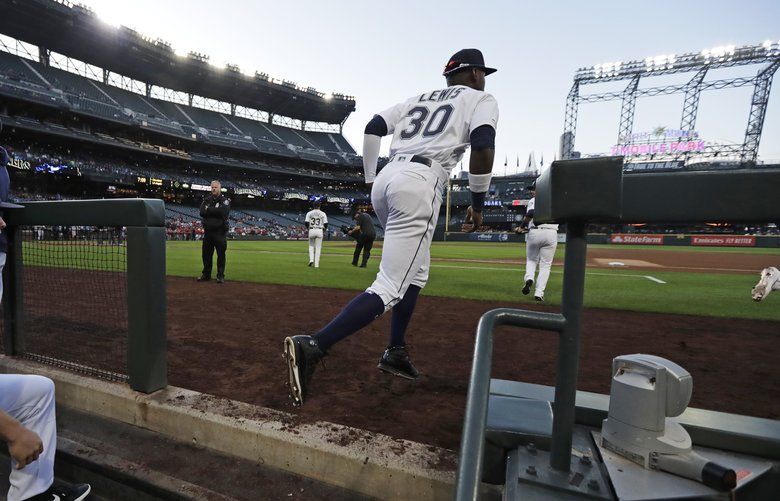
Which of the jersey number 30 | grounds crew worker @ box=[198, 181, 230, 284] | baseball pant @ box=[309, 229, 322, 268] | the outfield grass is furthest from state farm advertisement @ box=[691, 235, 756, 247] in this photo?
the jersey number 30

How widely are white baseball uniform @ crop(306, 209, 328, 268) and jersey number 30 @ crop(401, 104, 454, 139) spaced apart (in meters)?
7.45

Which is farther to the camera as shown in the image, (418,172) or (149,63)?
(149,63)

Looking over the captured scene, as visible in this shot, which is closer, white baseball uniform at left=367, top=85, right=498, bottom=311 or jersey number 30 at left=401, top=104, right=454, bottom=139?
white baseball uniform at left=367, top=85, right=498, bottom=311

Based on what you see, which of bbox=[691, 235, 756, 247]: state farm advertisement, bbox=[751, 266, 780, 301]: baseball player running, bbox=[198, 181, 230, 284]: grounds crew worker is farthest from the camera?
bbox=[691, 235, 756, 247]: state farm advertisement

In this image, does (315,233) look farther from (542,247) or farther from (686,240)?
(686,240)

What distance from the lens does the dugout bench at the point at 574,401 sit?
805 millimetres

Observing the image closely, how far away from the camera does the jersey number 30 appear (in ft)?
7.29

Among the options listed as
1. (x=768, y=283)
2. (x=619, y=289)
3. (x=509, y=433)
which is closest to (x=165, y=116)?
(x=619, y=289)

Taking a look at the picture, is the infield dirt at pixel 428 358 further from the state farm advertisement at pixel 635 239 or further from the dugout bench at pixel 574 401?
the state farm advertisement at pixel 635 239

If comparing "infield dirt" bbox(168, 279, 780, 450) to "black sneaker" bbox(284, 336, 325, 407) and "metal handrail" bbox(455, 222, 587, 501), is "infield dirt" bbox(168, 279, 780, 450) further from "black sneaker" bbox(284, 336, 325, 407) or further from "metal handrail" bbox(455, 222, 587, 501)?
"metal handrail" bbox(455, 222, 587, 501)

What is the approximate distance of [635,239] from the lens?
28641mm

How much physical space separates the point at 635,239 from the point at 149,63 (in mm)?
45365

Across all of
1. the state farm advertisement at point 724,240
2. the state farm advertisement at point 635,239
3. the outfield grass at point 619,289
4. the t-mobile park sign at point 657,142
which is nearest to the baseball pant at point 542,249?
the outfield grass at point 619,289

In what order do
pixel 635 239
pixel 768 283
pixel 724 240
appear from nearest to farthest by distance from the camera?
pixel 768 283 < pixel 724 240 < pixel 635 239
